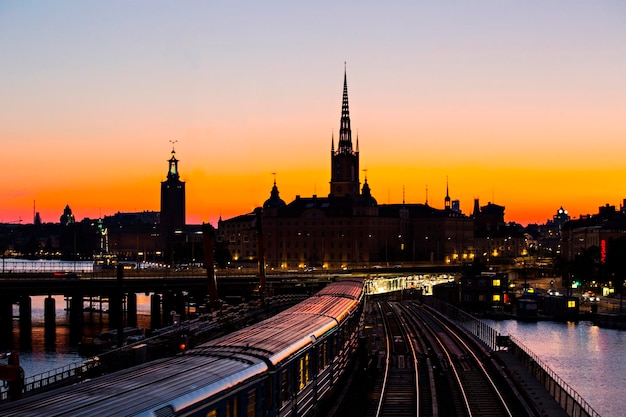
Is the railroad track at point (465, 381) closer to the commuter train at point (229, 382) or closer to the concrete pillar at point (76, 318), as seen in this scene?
the commuter train at point (229, 382)

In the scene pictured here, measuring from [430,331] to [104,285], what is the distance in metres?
44.2

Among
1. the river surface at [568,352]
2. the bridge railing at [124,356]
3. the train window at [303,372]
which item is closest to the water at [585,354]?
the river surface at [568,352]

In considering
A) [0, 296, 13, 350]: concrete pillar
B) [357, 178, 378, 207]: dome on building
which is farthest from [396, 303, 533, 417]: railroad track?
[357, 178, 378, 207]: dome on building

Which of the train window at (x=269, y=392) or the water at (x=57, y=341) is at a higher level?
the train window at (x=269, y=392)

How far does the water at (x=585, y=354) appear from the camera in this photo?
52781 mm

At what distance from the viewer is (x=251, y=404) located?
62.3 feet

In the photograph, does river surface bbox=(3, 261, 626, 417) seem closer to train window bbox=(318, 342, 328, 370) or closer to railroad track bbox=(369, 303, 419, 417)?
railroad track bbox=(369, 303, 419, 417)

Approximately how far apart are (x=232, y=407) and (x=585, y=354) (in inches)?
2348

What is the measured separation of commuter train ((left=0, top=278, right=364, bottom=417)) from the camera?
1480cm

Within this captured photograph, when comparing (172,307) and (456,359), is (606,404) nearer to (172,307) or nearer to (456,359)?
(456,359)

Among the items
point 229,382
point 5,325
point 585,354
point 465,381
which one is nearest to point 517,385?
point 465,381

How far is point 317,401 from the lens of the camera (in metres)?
26.9

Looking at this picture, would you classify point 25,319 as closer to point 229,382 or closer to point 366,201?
point 229,382

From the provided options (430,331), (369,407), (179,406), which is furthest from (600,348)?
(179,406)
